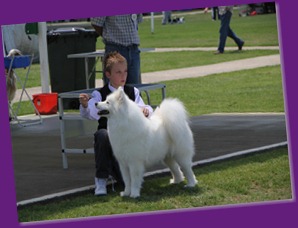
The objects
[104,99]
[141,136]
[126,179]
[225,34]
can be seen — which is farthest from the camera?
[225,34]

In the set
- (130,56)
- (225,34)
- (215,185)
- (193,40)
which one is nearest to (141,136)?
(215,185)

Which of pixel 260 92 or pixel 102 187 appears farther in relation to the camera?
pixel 260 92

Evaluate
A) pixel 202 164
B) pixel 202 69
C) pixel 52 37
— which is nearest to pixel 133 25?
pixel 202 164

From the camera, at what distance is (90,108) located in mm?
7660

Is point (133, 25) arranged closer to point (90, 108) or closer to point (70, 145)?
point (90, 108)

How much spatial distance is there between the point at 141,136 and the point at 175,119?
357 mm

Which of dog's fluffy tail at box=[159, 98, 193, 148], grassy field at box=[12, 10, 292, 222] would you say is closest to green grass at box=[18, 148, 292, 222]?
grassy field at box=[12, 10, 292, 222]

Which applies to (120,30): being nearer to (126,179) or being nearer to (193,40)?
(126,179)

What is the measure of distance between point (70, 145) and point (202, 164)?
9.04ft

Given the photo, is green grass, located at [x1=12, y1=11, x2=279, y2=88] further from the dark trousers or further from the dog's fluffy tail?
the dog's fluffy tail

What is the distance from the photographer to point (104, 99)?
769cm

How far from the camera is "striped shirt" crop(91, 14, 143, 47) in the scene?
29.6 ft

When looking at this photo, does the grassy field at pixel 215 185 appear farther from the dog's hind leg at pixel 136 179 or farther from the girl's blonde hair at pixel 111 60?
the girl's blonde hair at pixel 111 60

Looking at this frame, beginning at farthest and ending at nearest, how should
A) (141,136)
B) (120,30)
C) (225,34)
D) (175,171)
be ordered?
1. (225,34)
2. (120,30)
3. (175,171)
4. (141,136)
